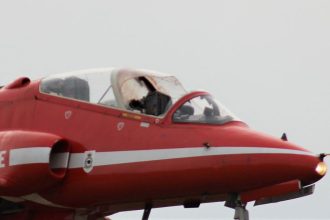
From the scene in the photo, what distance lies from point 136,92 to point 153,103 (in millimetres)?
516

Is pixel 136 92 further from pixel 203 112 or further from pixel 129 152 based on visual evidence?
pixel 203 112

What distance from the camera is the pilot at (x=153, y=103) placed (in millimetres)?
16031

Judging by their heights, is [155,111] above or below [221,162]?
above

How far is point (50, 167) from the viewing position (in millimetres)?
16047

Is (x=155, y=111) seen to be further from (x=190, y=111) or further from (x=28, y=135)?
(x=28, y=135)

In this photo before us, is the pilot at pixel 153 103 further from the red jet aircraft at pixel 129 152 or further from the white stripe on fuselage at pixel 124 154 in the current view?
the white stripe on fuselage at pixel 124 154

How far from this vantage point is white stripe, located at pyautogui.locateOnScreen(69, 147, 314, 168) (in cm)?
1479

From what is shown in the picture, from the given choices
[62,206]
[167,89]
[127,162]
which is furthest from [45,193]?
[167,89]

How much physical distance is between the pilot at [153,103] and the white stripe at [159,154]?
2.50 ft

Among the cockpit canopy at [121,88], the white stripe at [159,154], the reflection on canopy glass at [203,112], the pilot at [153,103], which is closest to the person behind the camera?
the white stripe at [159,154]

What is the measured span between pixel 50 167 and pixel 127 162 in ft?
4.31

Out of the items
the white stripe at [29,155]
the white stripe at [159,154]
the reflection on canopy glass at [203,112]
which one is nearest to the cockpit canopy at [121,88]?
the reflection on canopy glass at [203,112]

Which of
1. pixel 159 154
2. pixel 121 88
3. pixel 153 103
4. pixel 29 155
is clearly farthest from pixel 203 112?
pixel 29 155

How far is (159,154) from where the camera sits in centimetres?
1552
